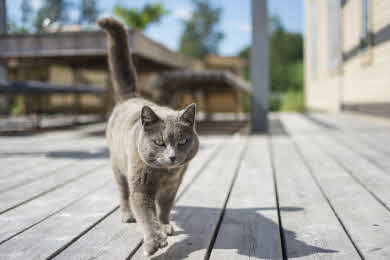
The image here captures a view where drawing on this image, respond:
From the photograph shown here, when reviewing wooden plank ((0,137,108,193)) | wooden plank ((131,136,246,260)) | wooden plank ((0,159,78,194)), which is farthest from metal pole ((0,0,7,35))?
wooden plank ((131,136,246,260))

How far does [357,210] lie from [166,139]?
964mm

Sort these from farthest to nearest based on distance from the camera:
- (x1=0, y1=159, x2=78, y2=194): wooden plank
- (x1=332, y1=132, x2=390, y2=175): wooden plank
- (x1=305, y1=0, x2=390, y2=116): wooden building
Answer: (x1=305, y1=0, x2=390, y2=116): wooden building
(x1=332, y1=132, x2=390, y2=175): wooden plank
(x1=0, y1=159, x2=78, y2=194): wooden plank

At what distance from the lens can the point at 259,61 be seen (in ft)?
15.9

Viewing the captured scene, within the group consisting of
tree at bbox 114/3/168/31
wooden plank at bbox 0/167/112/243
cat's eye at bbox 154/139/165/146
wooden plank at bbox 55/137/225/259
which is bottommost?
wooden plank at bbox 55/137/225/259

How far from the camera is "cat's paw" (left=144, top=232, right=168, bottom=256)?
4.00 ft

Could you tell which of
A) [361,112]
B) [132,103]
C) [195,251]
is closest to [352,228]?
[195,251]

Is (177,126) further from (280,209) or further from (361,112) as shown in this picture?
(361,112)

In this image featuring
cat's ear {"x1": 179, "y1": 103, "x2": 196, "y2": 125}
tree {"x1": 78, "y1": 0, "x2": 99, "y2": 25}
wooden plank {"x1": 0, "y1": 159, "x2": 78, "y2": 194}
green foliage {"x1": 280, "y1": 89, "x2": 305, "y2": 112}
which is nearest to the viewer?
cat's ear {"x1": 179, "y1": 103, "x2": 196, "y2": 125}

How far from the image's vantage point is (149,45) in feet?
20.2

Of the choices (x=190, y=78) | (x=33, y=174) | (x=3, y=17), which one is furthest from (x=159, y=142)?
(x=190, y=78)

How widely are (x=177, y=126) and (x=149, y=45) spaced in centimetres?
500

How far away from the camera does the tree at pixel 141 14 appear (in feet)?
44.3

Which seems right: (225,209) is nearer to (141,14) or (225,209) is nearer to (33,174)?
(33,174)

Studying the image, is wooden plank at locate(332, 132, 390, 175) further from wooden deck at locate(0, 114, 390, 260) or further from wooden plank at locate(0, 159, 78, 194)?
wooden plank at locate(0, 159, 78, 194)
